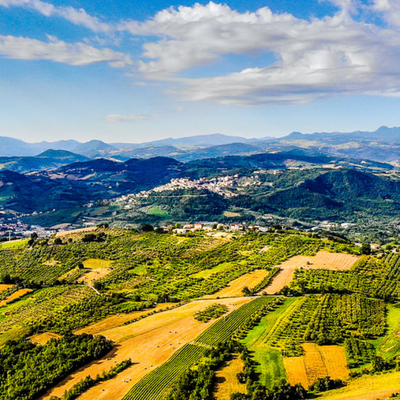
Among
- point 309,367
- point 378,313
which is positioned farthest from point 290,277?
point 309,367

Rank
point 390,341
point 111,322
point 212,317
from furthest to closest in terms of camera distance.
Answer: point 111,322 → point 212,317 → point 390,341

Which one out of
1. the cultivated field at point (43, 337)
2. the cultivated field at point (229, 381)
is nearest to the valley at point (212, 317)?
the cultivated field at point (229, 381)

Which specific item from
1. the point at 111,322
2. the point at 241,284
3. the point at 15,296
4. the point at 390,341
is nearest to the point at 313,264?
the point at 241,284

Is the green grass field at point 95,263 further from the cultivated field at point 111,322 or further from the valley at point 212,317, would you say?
the cultivated field at point 111,322

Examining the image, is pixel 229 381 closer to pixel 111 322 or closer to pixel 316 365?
pixel 316 365

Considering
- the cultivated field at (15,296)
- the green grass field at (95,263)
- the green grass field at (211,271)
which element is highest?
the green grass field at (211,271)

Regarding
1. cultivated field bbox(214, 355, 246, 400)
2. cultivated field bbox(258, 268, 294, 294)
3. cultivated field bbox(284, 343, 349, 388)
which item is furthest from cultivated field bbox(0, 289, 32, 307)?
cultivated field bbox(284, 343, 349, 388)
